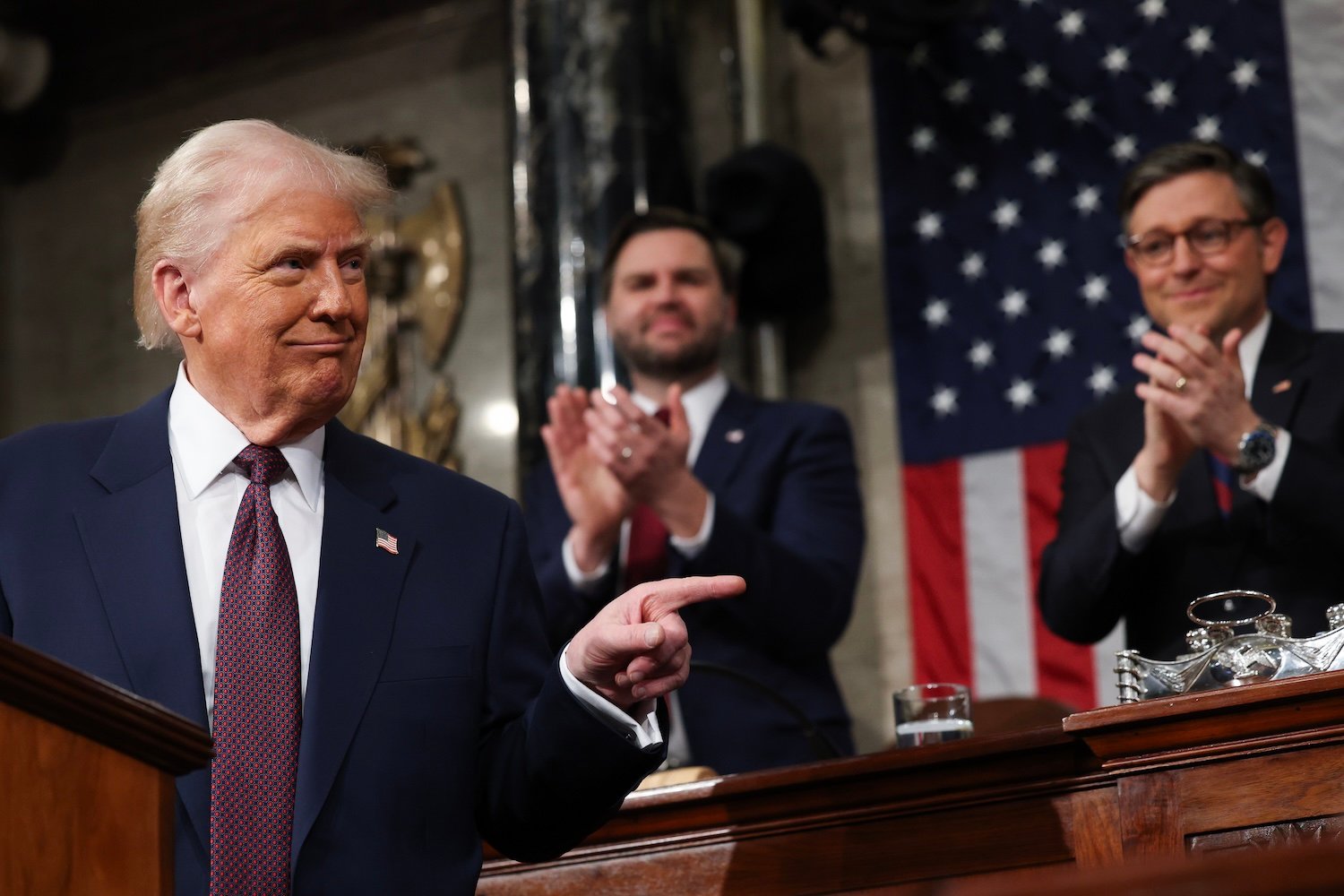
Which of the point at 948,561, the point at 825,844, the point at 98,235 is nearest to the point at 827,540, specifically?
the point at 825,844

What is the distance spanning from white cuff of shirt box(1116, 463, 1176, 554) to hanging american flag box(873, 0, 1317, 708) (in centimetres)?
219

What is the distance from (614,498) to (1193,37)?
2899 millimetres

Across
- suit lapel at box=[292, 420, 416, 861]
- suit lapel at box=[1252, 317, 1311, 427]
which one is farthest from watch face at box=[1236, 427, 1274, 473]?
Answer: suit lapel at box=[292, 420, 416, 861]

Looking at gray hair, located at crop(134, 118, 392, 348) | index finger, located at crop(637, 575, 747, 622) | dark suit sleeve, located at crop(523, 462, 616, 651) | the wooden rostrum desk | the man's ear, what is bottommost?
the wooden rostrum desk

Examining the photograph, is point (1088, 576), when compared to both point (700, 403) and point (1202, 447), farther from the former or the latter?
point (700, 403)

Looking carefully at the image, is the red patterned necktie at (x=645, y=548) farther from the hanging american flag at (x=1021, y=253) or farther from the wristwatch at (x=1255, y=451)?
the hanging american flag at (x=1021, y=253)

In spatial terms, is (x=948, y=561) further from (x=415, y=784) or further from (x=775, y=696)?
(x=415, y=784)

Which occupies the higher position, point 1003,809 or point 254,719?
point 254,719

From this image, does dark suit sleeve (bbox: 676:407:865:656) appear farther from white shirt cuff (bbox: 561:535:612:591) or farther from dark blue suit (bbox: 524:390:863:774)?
white shirt cuff (bbox: 561:535:612:591)

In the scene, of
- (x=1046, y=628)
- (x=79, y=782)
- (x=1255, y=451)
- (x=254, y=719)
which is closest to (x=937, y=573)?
(x=1046, y=628)

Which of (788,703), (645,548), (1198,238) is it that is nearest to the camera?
(788,703)

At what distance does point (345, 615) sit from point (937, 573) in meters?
3.81

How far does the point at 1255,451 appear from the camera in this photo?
10.4 feet

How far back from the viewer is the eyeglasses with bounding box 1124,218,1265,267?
353 centimetres
